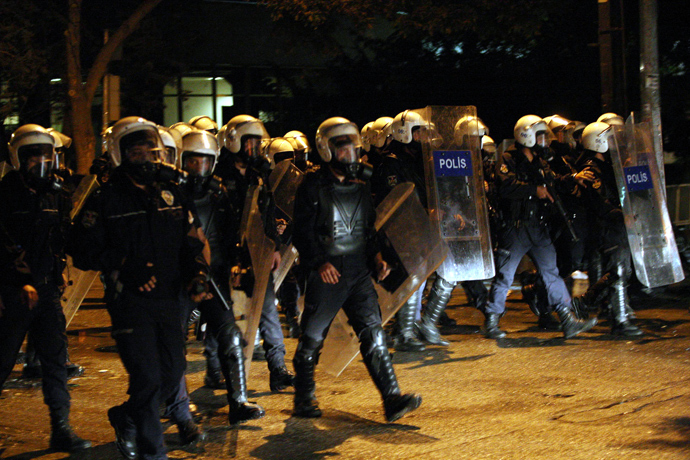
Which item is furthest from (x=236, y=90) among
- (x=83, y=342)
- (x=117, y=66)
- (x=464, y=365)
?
(x=464, y=365)

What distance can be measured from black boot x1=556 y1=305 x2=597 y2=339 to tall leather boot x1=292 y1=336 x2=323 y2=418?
9.88 ft

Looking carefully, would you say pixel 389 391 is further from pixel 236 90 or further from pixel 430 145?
pixel 236 90

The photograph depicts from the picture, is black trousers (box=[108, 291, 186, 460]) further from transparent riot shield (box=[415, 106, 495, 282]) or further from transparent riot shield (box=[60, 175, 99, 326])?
transparent riot shield (box=[415, 106, 495, 282])

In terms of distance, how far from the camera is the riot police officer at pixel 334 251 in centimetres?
536

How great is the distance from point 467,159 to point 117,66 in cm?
667

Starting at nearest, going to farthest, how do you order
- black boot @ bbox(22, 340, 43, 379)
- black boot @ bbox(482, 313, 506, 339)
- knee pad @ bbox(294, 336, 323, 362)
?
knee pad @ bbox(294, 336, 323, 362) → black boot @ bbox(22, 340, 43, 379) → black boot @ bbox(482, 313, 506, 339)

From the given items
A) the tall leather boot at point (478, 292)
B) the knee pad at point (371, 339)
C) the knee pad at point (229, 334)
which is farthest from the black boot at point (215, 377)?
the tall leather boot at point (478, 292)

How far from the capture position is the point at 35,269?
16.1ft

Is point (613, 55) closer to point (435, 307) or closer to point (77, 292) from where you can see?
point (435, 307)

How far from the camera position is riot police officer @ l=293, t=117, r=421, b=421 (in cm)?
536

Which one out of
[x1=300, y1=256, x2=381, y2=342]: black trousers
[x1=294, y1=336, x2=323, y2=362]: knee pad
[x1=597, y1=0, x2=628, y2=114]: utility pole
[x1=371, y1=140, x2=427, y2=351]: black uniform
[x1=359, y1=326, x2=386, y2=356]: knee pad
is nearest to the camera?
[x1=359, y1=326, x2=386, y2=356]: knee pad

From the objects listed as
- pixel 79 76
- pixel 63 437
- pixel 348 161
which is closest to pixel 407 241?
pixel 348 161

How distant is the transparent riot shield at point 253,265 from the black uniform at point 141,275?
4.71ft

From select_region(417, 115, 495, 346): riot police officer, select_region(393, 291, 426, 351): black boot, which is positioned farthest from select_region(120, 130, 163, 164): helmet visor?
select_region(417, 115, 495, 346): riot police officer
